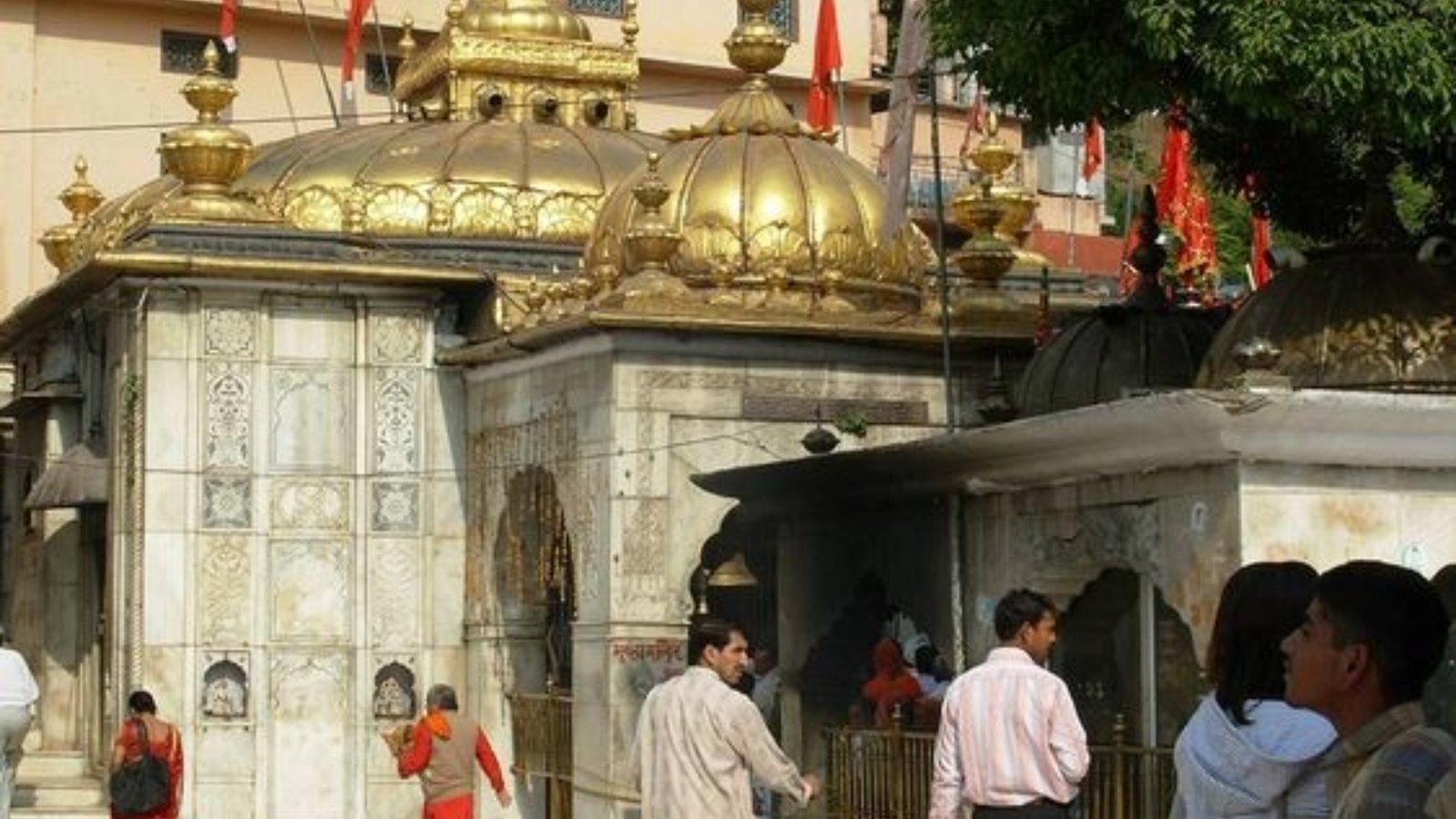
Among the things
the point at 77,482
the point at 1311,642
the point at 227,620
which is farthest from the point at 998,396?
the point at 1311,642

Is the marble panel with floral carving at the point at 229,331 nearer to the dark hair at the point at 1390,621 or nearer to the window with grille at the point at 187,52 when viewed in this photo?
the window with grille at the point at 187,52

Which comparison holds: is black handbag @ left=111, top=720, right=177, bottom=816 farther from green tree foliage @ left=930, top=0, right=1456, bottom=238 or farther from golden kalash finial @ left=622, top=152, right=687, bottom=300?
green tree foliage @ left=930, top=0, right=1456, bottom=238

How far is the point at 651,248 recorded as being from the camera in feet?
63.3

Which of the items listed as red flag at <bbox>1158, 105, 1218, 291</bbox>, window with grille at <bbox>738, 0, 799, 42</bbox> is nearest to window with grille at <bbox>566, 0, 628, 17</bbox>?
window with grille at <bbox>738, 0, 799, 42</bbox>

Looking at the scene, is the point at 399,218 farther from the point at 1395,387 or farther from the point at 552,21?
the point at 1395,387

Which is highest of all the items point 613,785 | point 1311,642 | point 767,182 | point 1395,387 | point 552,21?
point 552,21

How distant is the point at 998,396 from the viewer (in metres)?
18.5

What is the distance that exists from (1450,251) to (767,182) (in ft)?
20.7

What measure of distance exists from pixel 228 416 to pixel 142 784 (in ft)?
16.5

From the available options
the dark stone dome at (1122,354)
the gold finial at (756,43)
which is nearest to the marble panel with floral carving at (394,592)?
the gold finial at (756,43)

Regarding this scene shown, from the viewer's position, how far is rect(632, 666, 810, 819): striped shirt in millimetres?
10703

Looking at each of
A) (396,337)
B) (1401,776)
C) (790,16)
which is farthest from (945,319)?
(790,16)

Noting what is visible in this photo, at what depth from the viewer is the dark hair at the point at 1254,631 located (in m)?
6.21

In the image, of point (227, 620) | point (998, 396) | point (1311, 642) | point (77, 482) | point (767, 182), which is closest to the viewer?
point (1311, 642)
